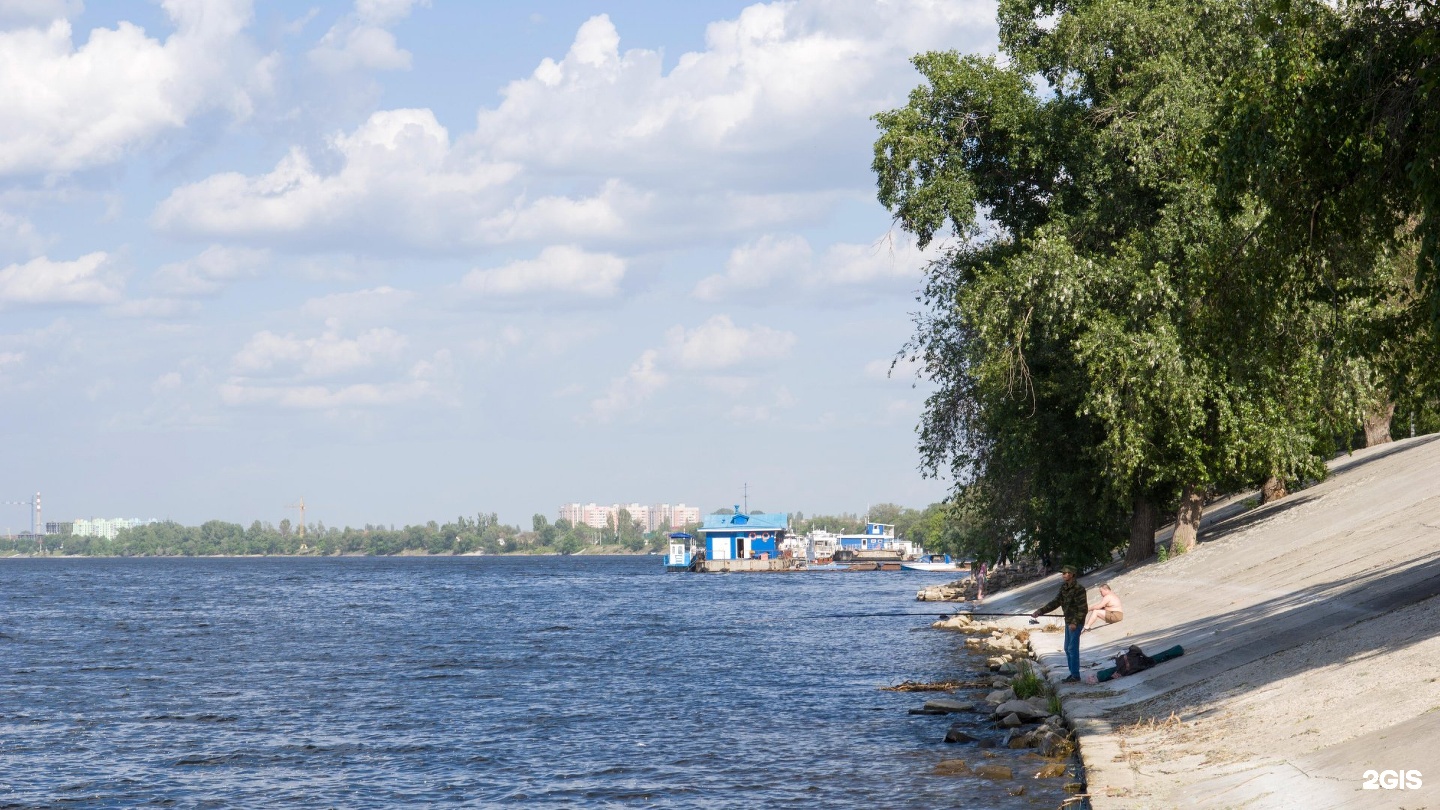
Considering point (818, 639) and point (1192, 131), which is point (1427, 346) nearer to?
point (1192, 131)

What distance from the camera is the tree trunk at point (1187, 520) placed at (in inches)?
1559

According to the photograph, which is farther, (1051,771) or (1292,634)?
(1292,634)

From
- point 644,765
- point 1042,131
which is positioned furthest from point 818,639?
point 644,765

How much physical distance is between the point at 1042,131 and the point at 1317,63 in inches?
746

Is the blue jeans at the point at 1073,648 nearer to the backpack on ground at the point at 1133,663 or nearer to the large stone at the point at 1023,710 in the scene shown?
the backpack on ground at the point at 1133,663

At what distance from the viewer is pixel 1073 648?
22.9 metres

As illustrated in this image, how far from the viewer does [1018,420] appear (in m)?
38.8

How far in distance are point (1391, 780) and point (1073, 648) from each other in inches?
443

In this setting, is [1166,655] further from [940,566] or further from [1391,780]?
[940,566]

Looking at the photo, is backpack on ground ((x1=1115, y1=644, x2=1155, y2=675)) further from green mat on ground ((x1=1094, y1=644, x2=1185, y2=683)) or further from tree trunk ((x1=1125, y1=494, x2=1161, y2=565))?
tree trunk ((x1=1125, y1=494, x2=1161, y2=565))

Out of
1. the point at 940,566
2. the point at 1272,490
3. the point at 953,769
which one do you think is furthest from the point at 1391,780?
the point at 940,566

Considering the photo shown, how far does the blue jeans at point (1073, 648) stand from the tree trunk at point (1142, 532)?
20328mm

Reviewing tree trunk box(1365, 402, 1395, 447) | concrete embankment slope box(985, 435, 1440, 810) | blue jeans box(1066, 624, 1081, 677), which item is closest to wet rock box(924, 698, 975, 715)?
concrete embankment slope box(985, 435, 1440, 810)

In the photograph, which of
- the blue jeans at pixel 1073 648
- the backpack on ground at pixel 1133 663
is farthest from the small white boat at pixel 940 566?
the backpack on ground at pixel 1133 663
